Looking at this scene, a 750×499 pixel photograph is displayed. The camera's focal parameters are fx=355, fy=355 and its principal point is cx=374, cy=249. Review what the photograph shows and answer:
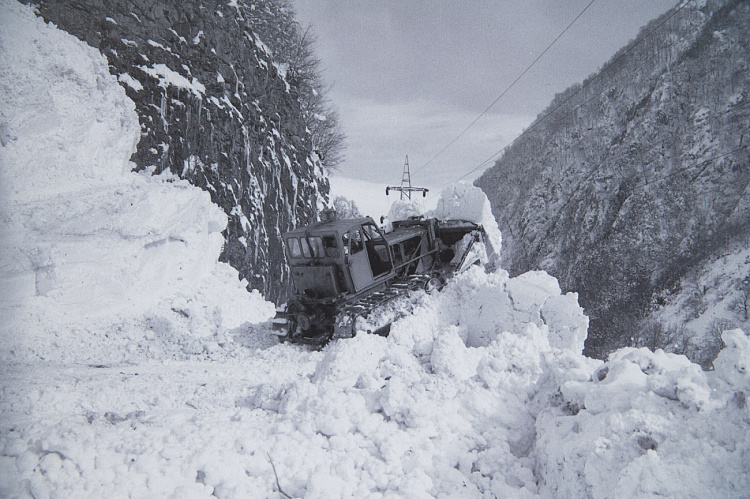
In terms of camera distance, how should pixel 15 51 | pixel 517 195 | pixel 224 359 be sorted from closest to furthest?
pixel 224 359 → pixel 15 51 → pixel 517 195

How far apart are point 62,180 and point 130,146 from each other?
6.37ft

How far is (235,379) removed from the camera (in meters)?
5.06

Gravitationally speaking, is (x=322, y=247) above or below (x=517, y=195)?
below

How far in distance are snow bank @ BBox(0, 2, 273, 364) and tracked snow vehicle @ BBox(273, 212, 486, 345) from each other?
2.05 m

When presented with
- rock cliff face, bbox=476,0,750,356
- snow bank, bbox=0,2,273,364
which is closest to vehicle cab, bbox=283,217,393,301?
snow bank, bbox=0,2,273,364

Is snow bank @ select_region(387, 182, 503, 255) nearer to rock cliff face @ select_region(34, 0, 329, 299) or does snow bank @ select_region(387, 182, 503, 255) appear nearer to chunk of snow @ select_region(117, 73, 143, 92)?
rock cliff face @ select_region(34, 0, 329, 299)

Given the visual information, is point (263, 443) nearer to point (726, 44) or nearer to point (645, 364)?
point (645, 364)

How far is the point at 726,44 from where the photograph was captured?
1273 inches

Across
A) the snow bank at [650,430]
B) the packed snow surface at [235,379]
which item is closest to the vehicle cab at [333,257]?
the packed snow surface at [235,379]

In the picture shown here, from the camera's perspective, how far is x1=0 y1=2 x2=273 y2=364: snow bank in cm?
680

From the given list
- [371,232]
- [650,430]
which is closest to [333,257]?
[371,232]

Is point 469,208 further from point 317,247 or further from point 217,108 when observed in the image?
point 217,108

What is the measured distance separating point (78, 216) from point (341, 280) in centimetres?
567

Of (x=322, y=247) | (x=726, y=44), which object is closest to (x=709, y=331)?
(x=322, y=247)
